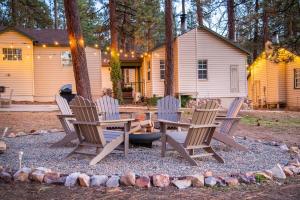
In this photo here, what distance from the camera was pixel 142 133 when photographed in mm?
6609

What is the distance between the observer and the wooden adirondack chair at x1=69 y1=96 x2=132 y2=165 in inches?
218

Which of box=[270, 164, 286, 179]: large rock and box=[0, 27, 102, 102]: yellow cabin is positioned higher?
box=[0, 27, 102, 102]: yellow cabin

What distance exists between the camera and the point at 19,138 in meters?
8.23

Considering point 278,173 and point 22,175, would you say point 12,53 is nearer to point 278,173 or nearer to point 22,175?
point 22,175

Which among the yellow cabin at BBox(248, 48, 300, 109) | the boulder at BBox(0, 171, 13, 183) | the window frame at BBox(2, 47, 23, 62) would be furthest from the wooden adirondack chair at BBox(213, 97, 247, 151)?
the window frame at BBox(2, 47, 23, 62)

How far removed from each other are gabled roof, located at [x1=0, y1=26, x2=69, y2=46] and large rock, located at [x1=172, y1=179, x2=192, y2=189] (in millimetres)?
17349

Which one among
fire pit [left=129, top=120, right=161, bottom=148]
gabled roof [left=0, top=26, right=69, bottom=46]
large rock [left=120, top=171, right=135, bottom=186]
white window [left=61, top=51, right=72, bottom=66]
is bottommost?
large rock [left=120, top=171, right=135, bottom=186]

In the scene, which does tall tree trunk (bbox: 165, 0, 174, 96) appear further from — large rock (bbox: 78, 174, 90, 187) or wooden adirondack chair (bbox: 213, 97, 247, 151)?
large rock (bbox: 78, 174, 90, 187)

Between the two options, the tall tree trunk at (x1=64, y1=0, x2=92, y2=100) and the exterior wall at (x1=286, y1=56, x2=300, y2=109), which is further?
the exterior wall at (x1=286, y1=56, x2=300, y2=109)

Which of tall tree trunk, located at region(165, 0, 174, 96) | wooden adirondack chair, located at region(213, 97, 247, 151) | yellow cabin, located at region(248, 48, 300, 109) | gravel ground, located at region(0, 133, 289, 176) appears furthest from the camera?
yellow cabin, located at region(248, 48, 300, 109)

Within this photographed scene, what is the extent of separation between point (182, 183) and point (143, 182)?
1.44 ft

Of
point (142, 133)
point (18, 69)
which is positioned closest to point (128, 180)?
point (142, 133)

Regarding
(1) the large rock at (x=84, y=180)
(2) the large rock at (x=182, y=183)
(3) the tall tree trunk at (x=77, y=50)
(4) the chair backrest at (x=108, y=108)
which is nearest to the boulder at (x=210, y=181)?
(2) the large rock at (x=182, y=183)

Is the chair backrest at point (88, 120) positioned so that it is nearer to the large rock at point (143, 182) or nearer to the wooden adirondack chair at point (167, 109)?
the large rock at point (143, 182)
